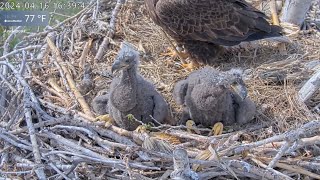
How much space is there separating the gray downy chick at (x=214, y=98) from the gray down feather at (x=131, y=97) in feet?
0.68

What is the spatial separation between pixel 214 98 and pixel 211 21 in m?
1.15

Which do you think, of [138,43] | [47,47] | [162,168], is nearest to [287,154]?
[162,168]

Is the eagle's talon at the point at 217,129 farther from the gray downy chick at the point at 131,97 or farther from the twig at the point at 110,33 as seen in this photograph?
the twig at the point at 110,33

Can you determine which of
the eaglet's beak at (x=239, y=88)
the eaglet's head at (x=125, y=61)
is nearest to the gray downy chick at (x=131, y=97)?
the eaglet's head at (x=125, y=61)

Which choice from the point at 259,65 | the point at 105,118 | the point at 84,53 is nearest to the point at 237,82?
the point at 105,118

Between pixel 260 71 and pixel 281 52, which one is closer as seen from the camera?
pixel 260 71

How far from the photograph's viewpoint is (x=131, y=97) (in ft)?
11.9

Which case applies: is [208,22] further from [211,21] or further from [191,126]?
[191,126]

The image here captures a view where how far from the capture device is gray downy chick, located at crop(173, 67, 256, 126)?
145 inches

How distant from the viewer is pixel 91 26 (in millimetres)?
5238

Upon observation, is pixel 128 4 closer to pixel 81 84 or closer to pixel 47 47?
pixel 47 47

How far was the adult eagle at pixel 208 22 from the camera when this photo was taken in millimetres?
4609

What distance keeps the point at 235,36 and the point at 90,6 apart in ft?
5.29
